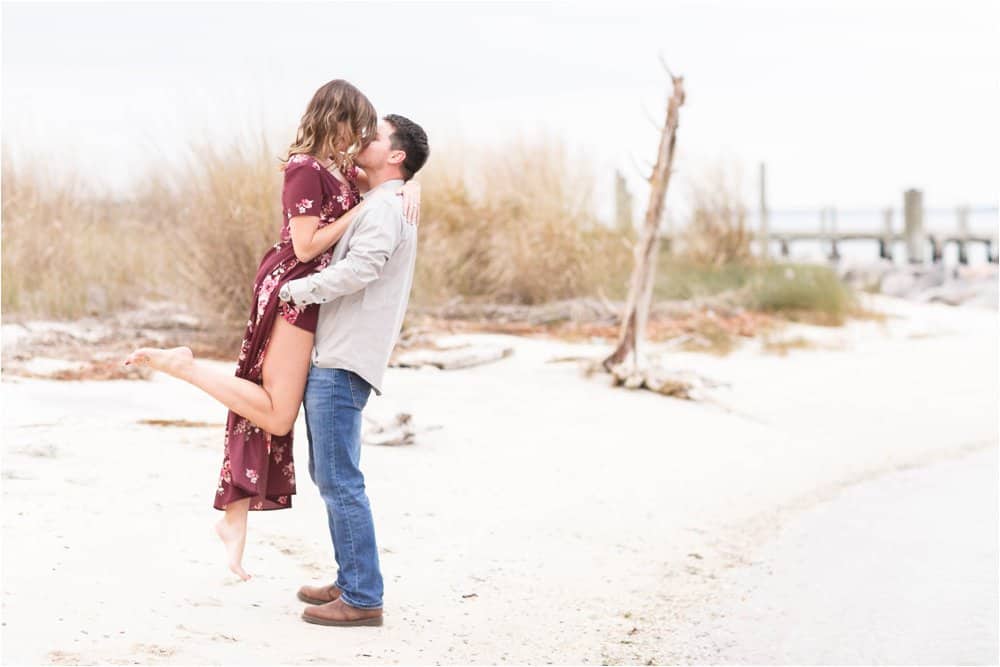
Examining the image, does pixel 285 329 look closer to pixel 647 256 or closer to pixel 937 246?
pixel 647 256

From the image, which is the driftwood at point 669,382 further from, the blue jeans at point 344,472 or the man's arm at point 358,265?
the man's arm at point 358,265

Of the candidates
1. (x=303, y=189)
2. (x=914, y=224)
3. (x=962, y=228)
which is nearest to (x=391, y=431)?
(x=303, y=189)

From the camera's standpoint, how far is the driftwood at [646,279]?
9.59 m

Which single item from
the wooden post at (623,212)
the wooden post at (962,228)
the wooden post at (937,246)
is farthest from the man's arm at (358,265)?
the wooden post at (962,228)

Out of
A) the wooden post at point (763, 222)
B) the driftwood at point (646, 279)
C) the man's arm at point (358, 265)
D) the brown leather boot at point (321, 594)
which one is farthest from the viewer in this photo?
the wooden post at point (763, 222)

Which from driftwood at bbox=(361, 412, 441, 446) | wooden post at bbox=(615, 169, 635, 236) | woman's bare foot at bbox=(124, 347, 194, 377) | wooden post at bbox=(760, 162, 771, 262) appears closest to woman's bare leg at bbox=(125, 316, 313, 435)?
woman's bare foot at bbox=(124, 347, 194, 377)

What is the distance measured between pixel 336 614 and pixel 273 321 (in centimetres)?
100

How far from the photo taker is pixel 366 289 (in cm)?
439

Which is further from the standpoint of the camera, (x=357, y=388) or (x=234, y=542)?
(x=234, y=542)

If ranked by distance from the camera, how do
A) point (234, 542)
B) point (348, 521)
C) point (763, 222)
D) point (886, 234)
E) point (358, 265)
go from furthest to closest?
point (886, 234)
point (763, 222)
point (234, 542)
point (348, 521)
point (358, 265)

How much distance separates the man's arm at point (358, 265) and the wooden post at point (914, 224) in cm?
2452

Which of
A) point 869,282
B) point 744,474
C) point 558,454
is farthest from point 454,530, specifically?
point 869,282

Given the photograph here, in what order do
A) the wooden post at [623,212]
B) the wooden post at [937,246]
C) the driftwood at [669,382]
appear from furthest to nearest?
the wooden post at [937,246]
the wooden post at [623,212]
the driftwood at [669,382]

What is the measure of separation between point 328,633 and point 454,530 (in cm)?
155
